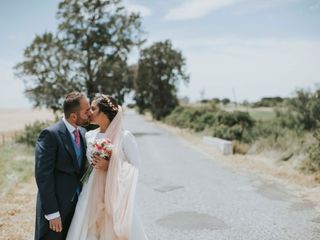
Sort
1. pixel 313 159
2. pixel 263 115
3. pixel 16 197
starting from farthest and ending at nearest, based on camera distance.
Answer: pixel 263 115 < pixel 313 159 < pixel 16 197

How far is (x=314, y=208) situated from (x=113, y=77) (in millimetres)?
30532

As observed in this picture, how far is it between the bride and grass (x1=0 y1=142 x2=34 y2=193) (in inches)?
275

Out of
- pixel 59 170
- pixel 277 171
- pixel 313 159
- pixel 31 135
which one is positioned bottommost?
pixel 277 171

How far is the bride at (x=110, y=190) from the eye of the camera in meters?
4.11

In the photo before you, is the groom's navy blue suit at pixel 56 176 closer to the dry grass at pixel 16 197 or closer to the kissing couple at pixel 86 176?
the kissing couple at pixel 86 176

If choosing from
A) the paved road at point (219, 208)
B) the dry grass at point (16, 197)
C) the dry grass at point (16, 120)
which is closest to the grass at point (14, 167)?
the dry grass at point (16, 197)

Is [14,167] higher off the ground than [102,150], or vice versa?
[102,150]

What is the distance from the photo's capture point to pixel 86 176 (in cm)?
418

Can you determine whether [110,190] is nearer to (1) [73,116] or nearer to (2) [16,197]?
(1) [73,116]

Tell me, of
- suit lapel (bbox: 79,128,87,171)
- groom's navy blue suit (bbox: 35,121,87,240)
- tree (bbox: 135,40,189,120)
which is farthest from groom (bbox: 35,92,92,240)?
tree (bbox: 135,40,189,120)

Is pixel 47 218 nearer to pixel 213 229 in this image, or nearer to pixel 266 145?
pixel 213 229

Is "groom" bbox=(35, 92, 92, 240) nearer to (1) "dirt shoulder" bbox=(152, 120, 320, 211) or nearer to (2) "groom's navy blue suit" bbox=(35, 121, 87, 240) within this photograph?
(2) "groom's navy blue suit" bbox=(35, 121, 87, 240)

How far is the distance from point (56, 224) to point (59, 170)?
54cm

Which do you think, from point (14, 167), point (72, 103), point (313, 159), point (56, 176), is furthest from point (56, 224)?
point (313, 159)
